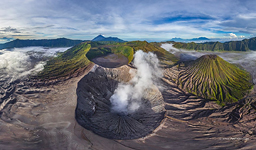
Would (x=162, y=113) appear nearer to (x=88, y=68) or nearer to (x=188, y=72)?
(x=188, y=72)

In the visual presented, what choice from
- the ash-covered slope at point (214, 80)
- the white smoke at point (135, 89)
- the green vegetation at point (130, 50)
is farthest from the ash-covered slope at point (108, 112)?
the green vegetation at point (130, 50)

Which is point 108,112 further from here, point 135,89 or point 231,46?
point 231,46

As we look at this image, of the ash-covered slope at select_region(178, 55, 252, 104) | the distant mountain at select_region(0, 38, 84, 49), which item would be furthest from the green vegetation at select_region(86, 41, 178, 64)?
the distant mountain at select_region(0, 38, 84, 49)

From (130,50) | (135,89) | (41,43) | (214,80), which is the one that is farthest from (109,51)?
(41,43)

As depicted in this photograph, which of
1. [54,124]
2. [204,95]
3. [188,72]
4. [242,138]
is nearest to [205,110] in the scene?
[204,95]

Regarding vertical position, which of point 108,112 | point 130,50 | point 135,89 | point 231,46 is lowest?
point 108,112

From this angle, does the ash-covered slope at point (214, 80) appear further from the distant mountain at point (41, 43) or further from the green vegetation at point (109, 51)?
the distant mountain at point (41, 43)
